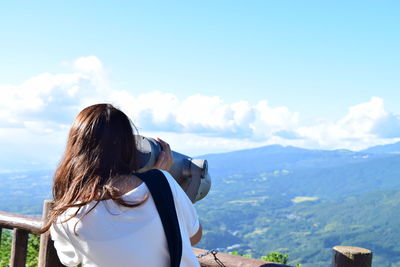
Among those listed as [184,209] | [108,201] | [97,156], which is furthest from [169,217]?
[97,156]

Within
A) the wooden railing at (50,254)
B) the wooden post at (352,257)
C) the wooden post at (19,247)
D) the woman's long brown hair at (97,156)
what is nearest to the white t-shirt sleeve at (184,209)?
the woman's long brown hair at (97,156)

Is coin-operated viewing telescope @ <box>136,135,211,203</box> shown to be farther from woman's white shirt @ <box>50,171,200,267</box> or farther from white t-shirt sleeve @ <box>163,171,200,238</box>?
woman's white shirt @ <box>50,171,200,267</box>

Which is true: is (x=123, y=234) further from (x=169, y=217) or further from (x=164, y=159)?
(x=164, y=159)

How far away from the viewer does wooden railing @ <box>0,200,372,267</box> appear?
212 centimetres

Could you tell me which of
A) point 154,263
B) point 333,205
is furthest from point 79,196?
point 333,205

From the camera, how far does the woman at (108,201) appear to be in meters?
1.69

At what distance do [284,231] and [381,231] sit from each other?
29.3 m

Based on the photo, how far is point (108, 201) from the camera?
1.71 m

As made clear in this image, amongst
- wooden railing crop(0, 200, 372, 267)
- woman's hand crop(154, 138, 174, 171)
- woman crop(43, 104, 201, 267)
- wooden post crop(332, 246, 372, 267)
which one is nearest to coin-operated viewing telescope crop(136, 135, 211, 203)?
woman's hand crop(154, 138, 174, 171)

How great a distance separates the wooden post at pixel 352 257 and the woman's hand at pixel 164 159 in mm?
820

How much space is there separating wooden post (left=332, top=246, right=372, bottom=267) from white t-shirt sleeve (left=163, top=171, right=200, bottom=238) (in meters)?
0.70

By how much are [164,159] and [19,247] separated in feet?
6.01

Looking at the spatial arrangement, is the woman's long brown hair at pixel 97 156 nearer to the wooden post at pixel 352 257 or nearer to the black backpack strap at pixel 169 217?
the black backpack strap at pixel 169 217

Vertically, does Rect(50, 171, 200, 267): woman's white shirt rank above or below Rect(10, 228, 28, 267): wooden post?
above
